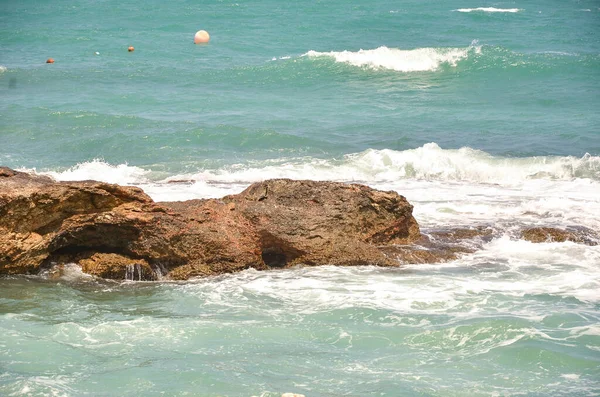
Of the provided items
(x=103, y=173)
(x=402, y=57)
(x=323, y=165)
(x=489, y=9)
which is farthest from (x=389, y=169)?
(x=489, y=9)

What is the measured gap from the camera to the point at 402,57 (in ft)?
101

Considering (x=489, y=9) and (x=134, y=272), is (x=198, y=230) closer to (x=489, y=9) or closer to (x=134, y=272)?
(x=134, y=272)

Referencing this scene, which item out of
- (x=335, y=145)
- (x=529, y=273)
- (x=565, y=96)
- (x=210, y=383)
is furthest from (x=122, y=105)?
(x=210, y=383)

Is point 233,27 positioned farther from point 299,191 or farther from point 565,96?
point 299,191

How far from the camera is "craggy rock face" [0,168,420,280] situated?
888 cm

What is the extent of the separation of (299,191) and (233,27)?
28533 millimetres

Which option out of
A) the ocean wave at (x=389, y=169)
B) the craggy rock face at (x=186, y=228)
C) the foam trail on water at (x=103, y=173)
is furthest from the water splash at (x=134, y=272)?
the foam trail on water at (x=103, y=173)

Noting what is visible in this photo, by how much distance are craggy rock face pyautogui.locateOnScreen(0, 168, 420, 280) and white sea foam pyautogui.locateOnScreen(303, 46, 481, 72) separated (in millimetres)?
20370

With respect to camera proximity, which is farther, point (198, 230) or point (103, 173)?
point (103, 173)

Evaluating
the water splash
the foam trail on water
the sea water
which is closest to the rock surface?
the water splash

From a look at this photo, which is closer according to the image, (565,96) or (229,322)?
(229,322)

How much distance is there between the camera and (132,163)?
17.4 metres

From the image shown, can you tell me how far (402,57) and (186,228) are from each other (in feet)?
75.0

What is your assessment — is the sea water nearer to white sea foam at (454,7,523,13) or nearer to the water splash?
the water splash
